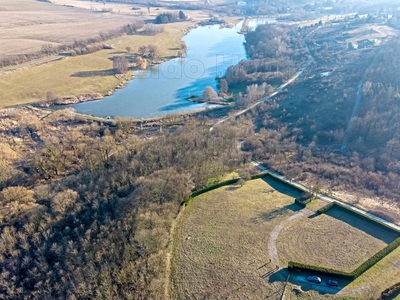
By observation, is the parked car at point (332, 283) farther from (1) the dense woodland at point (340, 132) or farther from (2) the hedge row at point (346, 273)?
(1) the dense woodland at point (340, 132)

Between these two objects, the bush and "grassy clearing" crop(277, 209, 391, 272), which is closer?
"grassy clearing" crop(277, 209, 391, 272)

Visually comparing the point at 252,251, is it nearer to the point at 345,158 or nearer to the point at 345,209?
the point at 345,209

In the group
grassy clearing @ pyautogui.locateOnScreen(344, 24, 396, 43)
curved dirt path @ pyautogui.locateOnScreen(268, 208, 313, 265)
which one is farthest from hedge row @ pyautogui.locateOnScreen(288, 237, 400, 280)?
grassy clearing @ pyautogui.locateOnScreen(344, 24, 396, 43)

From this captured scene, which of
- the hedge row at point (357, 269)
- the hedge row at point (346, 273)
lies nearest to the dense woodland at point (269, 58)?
the hedge row at point (357, 269)

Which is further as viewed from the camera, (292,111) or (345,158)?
(292,111)

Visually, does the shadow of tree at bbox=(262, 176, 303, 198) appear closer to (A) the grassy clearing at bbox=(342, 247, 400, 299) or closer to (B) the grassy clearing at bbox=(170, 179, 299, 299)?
(B) the grassy clearing at bbox=(170, 179, 299, 299)

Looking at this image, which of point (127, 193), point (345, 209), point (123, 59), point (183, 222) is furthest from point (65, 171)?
point (123, 59)

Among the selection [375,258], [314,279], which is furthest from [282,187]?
[314,279]
